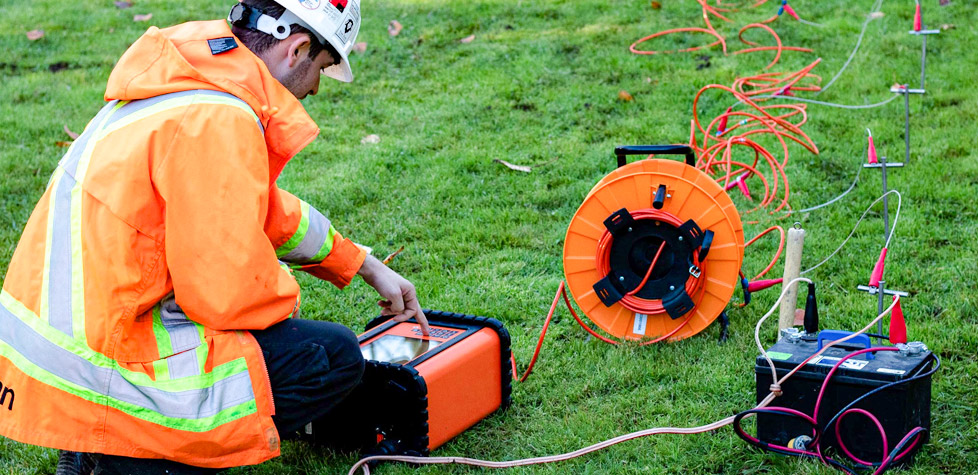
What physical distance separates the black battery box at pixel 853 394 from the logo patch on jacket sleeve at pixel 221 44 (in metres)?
1.79

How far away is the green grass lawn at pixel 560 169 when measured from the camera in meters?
3.21

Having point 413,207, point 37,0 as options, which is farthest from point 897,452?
point 37,0

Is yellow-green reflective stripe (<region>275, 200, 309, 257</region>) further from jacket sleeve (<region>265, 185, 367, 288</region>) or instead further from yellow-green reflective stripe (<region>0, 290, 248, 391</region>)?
yellow-green reflective stripe (<region>0, 290, 248, 391</region>)

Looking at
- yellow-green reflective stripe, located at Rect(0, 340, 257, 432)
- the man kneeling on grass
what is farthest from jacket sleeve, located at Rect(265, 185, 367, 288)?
yellow-green reflective stripe, located at Rect(0, 340, 257, 432)

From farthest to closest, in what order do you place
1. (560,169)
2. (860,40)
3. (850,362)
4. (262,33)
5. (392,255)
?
(860,40) → (560,169) → (392,255) → (850,362) → (262,33)

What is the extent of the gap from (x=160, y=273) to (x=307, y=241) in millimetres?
533

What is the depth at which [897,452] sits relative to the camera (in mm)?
2637

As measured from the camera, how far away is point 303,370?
2.59 metres

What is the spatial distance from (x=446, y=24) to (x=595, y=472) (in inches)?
251

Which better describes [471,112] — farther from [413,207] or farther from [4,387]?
[4,387]

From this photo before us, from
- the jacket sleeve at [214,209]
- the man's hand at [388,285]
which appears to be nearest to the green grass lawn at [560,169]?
the man's hand at [388,285]

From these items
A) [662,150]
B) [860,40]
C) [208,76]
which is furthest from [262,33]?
[860,40]

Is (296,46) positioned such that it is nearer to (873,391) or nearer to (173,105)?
(173,105)

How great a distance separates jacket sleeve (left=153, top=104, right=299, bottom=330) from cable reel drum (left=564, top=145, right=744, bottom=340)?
1.65 meters
